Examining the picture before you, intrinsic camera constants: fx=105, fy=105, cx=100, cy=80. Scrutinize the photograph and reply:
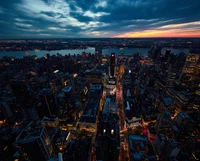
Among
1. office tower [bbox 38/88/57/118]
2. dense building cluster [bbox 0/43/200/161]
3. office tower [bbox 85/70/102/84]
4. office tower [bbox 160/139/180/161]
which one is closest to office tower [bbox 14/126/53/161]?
dense building cluster [bbox 0/43/200/161]

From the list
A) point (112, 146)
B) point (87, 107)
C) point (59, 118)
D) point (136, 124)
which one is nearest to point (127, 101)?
point (136, 124)

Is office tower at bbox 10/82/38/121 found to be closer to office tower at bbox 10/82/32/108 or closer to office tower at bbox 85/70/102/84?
office tower at bbox 10/82/32/108

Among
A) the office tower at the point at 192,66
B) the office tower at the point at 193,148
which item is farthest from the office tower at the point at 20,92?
the office tower at the point at 192,66

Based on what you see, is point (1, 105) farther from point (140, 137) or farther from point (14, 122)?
point (140, 137)

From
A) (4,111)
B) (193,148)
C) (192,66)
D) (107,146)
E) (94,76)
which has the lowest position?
(193,148)

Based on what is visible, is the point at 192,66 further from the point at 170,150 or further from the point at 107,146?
the point at 107,146

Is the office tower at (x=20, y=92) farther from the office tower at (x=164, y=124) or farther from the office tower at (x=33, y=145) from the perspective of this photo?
the office tower at (x=164, y=124)

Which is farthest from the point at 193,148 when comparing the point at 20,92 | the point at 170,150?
the point at 20,92
